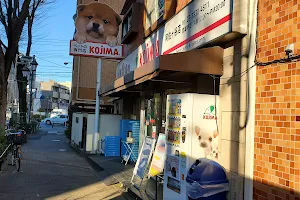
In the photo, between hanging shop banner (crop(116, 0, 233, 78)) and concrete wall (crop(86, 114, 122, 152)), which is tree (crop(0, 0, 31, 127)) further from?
hanging shop banner (crop(116, 0, 233, 78))

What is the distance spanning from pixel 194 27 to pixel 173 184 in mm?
2867

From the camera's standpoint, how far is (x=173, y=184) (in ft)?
18.2

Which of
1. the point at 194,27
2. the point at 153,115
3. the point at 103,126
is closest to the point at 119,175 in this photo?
the point at 153,115

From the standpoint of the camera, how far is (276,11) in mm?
4258

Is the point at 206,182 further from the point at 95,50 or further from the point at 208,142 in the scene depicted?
the point at 95,50

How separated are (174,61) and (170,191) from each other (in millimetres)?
2224

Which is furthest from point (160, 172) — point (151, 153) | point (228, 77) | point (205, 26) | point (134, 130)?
point (134, 130)

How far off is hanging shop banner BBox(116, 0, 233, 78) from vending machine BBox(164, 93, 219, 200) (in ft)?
3.55

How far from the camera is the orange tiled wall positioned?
12.7 ft

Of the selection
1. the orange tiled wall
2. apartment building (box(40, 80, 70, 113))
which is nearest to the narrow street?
the orange tiled wall

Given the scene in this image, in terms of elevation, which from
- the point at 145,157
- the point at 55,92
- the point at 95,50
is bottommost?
the point at 145,157

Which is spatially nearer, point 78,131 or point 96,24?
point 96,24

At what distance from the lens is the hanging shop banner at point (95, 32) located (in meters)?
12.7

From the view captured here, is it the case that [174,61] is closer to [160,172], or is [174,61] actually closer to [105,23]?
[160,172]
